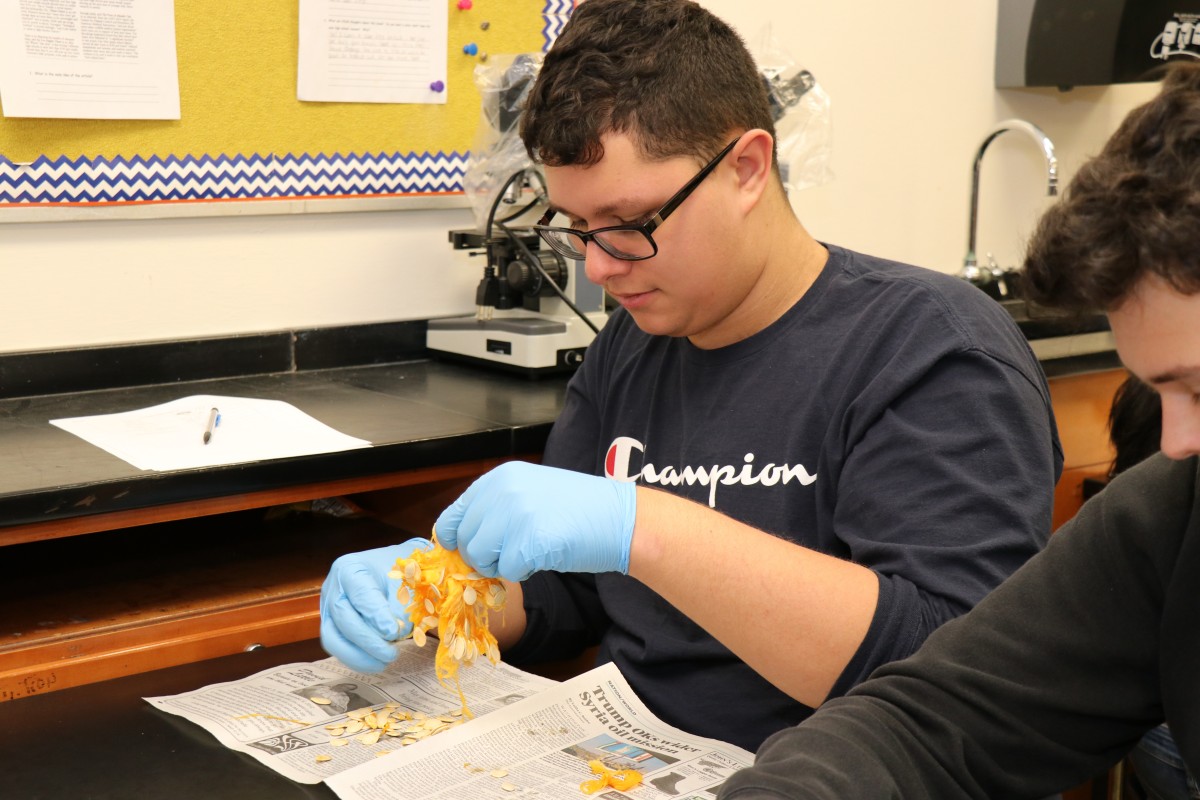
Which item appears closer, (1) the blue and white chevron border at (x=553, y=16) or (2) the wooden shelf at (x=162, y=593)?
(2) the wooden shelf at (x=162, y=593)

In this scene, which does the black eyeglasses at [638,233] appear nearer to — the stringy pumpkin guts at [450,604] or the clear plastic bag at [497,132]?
the stringy pumpkin guts at [450,604]

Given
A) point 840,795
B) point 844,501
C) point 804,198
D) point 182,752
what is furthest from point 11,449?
point 804,198

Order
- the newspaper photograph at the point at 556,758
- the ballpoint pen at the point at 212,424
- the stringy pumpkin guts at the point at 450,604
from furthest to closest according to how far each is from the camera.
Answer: the ballpoint pen at the point at 212,424 < the stringy pumpkin guts at the point at 450,604 < the newspaper photograph at the point at 556,758

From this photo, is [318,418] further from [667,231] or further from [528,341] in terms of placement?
[667,231]

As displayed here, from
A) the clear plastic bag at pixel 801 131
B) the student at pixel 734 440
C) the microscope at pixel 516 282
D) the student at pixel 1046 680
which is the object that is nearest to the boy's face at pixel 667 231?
the student at pixel 734 440

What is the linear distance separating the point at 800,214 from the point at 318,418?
4.54 feet

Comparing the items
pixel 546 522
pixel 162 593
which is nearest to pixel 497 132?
pixel 162 593

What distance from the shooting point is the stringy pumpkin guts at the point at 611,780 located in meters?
1.18

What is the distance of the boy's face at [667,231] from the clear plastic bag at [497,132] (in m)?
0.78

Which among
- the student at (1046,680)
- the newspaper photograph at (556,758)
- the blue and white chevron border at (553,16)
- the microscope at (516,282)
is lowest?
the newspaper photograph at (556,758)

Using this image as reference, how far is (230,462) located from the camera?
155 cm

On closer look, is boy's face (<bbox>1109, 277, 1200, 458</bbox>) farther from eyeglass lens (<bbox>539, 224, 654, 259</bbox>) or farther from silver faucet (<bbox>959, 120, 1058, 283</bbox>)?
silver faucet (<bbox>959, 120, 1058, 283</bbox>)

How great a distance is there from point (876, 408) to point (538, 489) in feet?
1.19

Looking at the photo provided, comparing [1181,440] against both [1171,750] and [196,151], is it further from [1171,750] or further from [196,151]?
[196,151]
